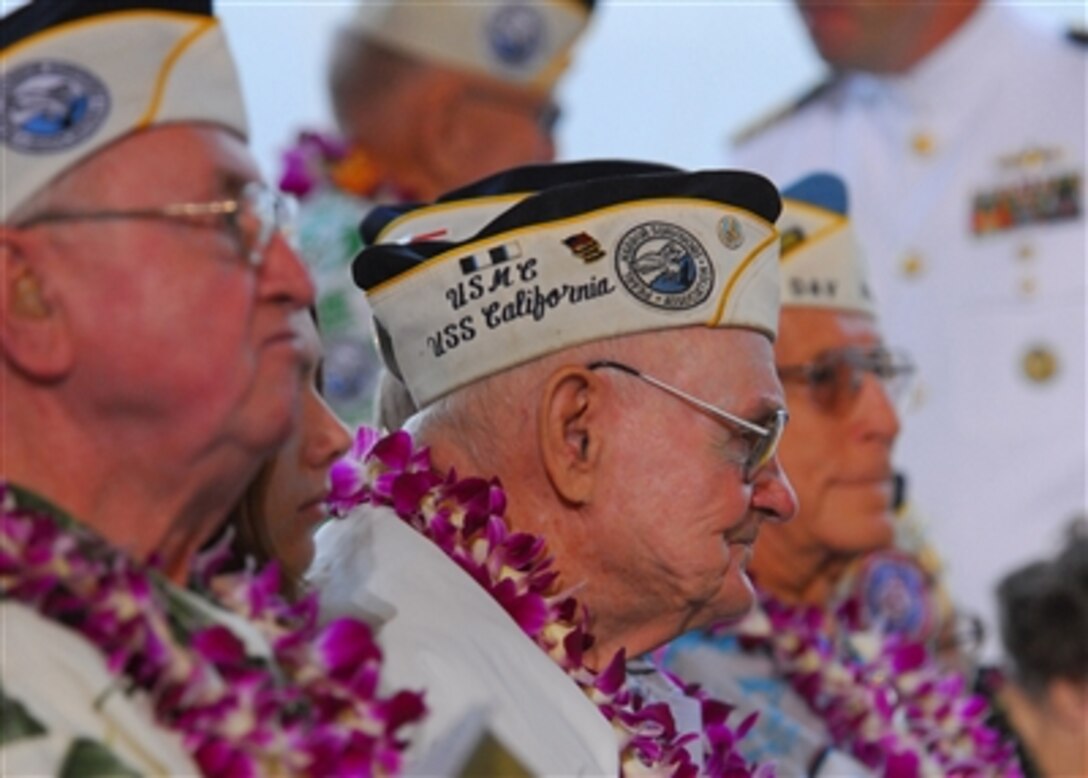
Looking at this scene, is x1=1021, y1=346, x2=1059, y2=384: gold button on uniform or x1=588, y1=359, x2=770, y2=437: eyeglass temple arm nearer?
x1=588, y1=359, x2=770, y2=437: eyeglass temple arm

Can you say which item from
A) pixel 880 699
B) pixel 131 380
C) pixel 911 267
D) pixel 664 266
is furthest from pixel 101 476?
pixel 911 267

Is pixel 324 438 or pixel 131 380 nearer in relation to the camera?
pixel 131 380

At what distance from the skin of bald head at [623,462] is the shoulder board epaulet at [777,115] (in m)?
3.59

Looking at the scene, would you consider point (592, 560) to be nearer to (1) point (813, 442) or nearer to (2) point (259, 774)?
(2) point (259, 774)

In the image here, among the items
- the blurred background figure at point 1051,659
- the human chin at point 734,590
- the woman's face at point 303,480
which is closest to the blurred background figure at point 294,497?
the woman's face at point 303,480

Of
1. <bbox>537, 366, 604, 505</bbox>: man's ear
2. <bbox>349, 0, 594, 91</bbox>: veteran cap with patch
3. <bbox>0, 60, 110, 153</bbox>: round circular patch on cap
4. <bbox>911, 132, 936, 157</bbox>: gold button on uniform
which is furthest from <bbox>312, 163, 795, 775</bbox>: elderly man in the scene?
<bbox>911, 132, 936, 157</bbox>: gold button on uniform

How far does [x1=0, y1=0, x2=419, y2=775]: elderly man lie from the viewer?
2.00m

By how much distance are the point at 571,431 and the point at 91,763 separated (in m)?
0.99

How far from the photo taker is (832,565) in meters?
3.96

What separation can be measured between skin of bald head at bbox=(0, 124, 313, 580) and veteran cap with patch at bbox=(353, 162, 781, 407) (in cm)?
67

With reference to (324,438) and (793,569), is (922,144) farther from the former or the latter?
(324,438)

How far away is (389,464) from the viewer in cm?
271

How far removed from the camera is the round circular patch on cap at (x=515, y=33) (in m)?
5.36

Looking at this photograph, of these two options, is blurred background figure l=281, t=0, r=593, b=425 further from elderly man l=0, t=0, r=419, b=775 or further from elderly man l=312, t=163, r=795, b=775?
elderly man l=0, t=0, r=419, b=775
